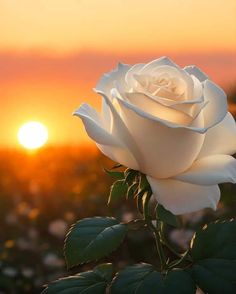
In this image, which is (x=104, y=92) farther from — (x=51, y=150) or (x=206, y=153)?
(x=51, y=150)

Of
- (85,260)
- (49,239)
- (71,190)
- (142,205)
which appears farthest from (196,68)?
(71,190)

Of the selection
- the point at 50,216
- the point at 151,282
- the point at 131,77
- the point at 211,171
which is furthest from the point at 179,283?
the point at 50,216

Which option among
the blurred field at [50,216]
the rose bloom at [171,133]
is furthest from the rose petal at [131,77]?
the blurred field at [50,216]

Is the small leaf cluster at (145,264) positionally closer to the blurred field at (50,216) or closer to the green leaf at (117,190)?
the green leaf at (117,190)

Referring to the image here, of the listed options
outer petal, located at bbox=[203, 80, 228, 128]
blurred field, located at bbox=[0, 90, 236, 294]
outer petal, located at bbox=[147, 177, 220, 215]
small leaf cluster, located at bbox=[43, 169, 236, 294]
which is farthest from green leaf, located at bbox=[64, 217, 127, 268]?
blurred field, located at bbox=[0, 90, 236, 294]

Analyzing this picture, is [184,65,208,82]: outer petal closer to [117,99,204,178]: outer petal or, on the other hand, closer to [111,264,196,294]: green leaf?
[117,99,204,178]: outer petal
